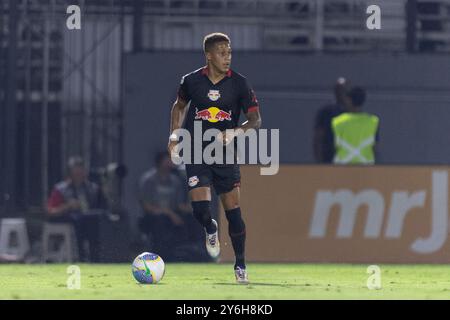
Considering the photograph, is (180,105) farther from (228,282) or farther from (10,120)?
(10,120)

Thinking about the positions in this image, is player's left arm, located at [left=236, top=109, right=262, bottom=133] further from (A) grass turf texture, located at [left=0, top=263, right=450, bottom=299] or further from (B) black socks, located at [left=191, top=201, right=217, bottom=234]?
(A) grass turf texture, located at [left=0, top=263, right=450, bottom=299]

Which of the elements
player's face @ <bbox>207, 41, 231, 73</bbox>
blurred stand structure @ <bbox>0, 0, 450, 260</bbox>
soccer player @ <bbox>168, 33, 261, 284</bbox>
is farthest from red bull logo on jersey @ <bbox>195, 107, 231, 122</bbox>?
blurred stand structure @ <bbox>0, 0, 450, 260</bbox>

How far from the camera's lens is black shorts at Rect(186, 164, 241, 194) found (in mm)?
11961

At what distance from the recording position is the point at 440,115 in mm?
18297

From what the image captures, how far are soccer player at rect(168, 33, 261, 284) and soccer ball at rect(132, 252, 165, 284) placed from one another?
668 millimetres

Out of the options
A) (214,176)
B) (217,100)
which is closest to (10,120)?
(214,176)

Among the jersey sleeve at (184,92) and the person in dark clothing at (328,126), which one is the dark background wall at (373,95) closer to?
the person in dark clothing at (328,126)

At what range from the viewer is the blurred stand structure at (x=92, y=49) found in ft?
57.5

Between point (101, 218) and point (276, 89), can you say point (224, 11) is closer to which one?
point (276, 89)

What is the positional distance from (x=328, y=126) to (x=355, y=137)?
0.46m

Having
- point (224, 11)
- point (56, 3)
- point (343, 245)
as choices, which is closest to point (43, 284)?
point (343, 245)

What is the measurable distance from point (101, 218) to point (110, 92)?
187 centimetres

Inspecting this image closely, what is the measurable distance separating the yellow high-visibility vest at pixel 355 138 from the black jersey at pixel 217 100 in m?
4.96

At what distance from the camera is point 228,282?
12180mm
